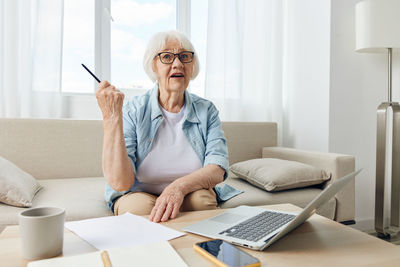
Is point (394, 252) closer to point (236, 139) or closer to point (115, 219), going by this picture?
point (115, 219)

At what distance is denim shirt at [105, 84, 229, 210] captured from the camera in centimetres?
125

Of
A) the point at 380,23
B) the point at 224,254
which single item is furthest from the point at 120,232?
the point at 380,23

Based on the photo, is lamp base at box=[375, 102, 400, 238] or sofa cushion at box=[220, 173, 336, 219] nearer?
sofa cushion at box=[220, 173, 336, 219]

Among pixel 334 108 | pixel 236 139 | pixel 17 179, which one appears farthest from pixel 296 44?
pixel 17 179

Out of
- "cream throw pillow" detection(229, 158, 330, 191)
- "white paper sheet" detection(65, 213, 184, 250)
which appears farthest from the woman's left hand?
"cream throw pillow" detection(229, 158, 330, 191)

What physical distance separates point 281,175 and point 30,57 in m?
1.69

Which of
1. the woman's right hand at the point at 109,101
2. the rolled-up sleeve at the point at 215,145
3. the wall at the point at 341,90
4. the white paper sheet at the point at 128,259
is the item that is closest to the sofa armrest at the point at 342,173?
the wall at the point at 341,90

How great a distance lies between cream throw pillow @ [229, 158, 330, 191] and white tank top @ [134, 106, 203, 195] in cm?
52

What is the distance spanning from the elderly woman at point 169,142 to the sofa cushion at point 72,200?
11 centimetres

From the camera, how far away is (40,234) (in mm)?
588

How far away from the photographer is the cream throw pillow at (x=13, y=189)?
49.7 inches

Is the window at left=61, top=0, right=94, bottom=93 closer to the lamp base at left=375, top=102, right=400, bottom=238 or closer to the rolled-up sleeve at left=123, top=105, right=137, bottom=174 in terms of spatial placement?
the rolled-up sleeve at left=123, top=105, right=137, bottom=174

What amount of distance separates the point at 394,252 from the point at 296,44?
2.18m

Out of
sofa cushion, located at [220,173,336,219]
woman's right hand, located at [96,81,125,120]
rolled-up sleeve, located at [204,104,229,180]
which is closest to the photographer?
woman's right hand, located at [96,81,125,120]
